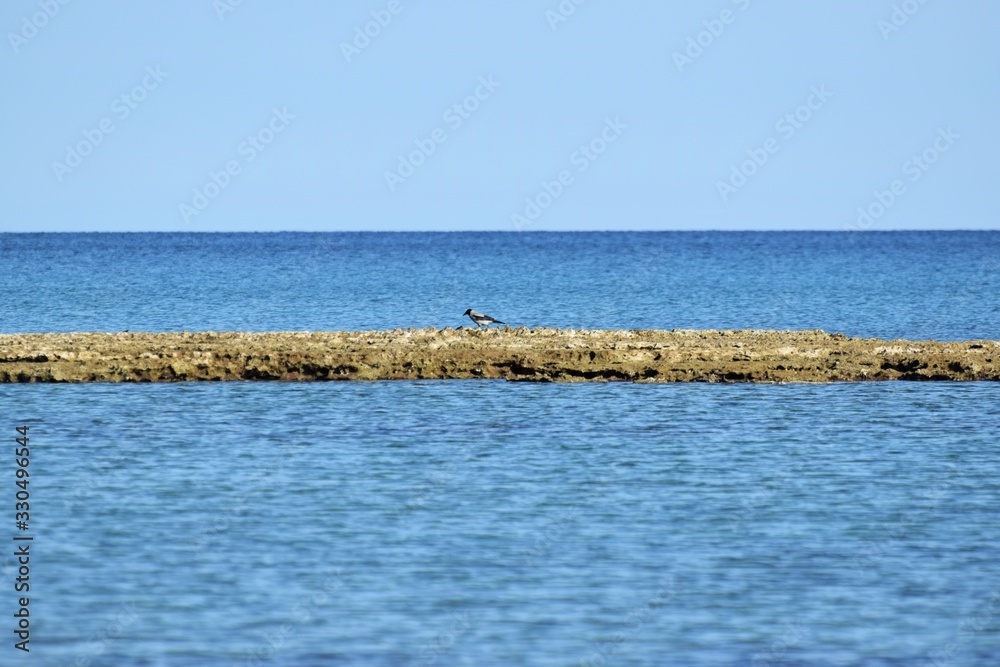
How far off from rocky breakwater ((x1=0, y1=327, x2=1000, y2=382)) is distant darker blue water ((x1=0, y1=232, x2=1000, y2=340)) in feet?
61.5

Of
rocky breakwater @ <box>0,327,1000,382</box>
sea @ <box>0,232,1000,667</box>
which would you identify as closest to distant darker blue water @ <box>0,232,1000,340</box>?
rocky breakwater @ <box>0,327,1000,382</box>

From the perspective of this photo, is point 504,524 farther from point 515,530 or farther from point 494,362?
point 494,362

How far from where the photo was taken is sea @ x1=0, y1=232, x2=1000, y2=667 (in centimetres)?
1405

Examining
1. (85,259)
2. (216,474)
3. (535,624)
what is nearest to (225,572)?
(535,624)

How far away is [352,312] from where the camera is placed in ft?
220

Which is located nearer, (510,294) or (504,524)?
(504,524)

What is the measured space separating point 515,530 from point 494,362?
14065 mm

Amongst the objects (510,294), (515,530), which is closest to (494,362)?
(515,530)

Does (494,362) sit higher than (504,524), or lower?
higher

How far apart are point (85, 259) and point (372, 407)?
126 metres

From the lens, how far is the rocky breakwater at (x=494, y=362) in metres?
31.5

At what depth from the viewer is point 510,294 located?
281 feet

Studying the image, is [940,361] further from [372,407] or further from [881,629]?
[881,629]

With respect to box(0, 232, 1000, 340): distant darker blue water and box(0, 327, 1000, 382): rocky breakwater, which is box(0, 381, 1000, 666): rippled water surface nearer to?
box(0, 327, 1000, 382): rocky breakwater
